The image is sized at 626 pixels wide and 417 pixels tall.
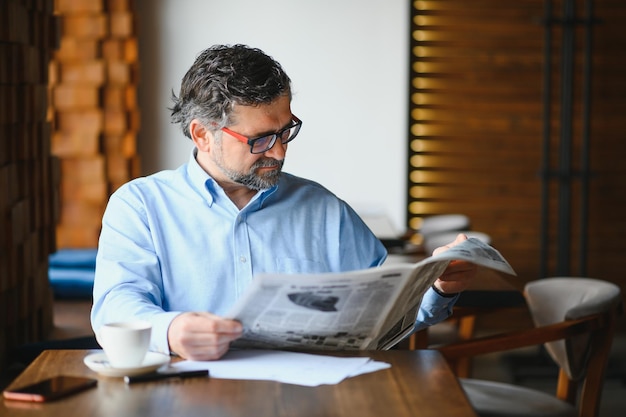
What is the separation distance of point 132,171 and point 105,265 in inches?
137

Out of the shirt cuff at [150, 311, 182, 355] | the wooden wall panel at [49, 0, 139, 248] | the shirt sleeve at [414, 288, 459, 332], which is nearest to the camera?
the shirt cuff at [150, 311, 182, 355]

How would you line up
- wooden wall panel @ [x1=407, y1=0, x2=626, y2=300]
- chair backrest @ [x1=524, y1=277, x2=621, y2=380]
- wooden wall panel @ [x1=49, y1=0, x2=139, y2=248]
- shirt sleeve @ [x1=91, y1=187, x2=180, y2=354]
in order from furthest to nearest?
1. wooden wall panel @ [x1=407, y1=0, x2=626, y2=300]
2. wooden wall panel @ [x1=49, y1=0, x2=139, y2=248]
3. chair backrest @ [x1=524, y1=277, x2=621, y2=380]
4. shirt sleeve @ [x1=91, y1=187, x2=180, y2=354]

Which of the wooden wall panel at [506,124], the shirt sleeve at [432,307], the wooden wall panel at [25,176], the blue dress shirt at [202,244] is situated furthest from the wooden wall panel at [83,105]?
the shirt sleeve at [432,307]

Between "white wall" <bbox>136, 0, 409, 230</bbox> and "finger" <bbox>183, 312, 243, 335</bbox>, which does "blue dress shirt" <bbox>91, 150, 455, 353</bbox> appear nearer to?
"finger" <bbox>183, 312, 243, 335</bbox>

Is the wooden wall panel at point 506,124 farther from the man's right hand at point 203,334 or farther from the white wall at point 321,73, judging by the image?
the man's right hand at point 203,334

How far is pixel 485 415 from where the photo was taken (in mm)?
2811

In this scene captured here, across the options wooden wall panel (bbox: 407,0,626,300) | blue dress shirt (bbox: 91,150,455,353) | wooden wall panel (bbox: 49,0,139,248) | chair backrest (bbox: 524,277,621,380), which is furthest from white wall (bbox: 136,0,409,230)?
blue dress shirt (bbox: 91,150,455,353)

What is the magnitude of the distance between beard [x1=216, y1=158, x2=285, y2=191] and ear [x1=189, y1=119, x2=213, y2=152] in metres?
0.11

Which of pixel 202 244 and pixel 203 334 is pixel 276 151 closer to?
pixel 202 244

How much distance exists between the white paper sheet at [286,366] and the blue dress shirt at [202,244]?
29 centimetres

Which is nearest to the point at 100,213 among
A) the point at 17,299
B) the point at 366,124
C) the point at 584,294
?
the point at 366,124

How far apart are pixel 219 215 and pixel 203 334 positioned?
53 centimetres

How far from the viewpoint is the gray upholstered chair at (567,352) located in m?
2.74

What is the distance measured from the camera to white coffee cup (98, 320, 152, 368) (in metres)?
1.69
